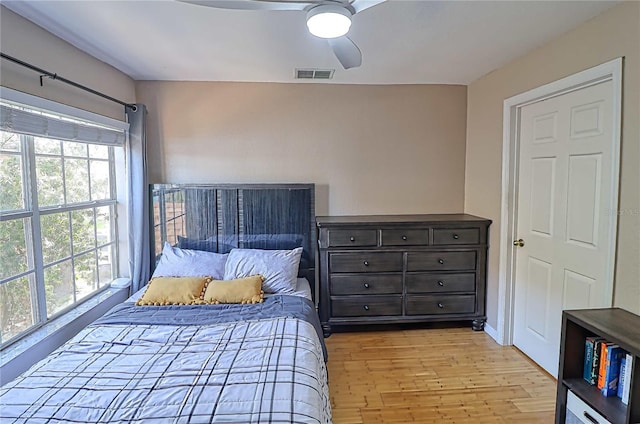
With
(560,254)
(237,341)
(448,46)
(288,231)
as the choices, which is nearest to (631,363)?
(560,254)

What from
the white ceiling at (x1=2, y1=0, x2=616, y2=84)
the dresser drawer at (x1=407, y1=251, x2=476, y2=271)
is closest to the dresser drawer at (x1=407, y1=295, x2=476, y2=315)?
the dresser drawer at (x1=407, y1=251, x2=476, y2=271)

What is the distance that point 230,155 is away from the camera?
3.53 metres

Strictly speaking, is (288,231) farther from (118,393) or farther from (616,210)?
(616,210)

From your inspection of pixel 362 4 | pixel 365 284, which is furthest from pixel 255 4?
pixel 365 284

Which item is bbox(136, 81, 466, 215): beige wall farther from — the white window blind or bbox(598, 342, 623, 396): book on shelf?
bbox(598, 342, 623, 396): book on shelf

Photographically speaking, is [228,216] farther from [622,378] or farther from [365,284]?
[622,378]

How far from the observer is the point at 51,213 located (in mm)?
2434

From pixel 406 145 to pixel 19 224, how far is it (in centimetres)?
316

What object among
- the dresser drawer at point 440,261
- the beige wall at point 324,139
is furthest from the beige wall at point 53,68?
the dresser drawer at point 440,261

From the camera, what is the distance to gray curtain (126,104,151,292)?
10.5 ft

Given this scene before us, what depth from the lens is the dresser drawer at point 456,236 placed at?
10.8 ft

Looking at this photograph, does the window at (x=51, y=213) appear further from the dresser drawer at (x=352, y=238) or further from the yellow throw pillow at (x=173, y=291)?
the dresser drawer at (x=352, y=238)

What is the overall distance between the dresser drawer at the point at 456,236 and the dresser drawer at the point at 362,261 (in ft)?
1.25

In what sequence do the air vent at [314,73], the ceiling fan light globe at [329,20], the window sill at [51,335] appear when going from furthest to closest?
the air vent at [314,73], the window sill at [51,335], the ceiling fan light globe at [329,20]
